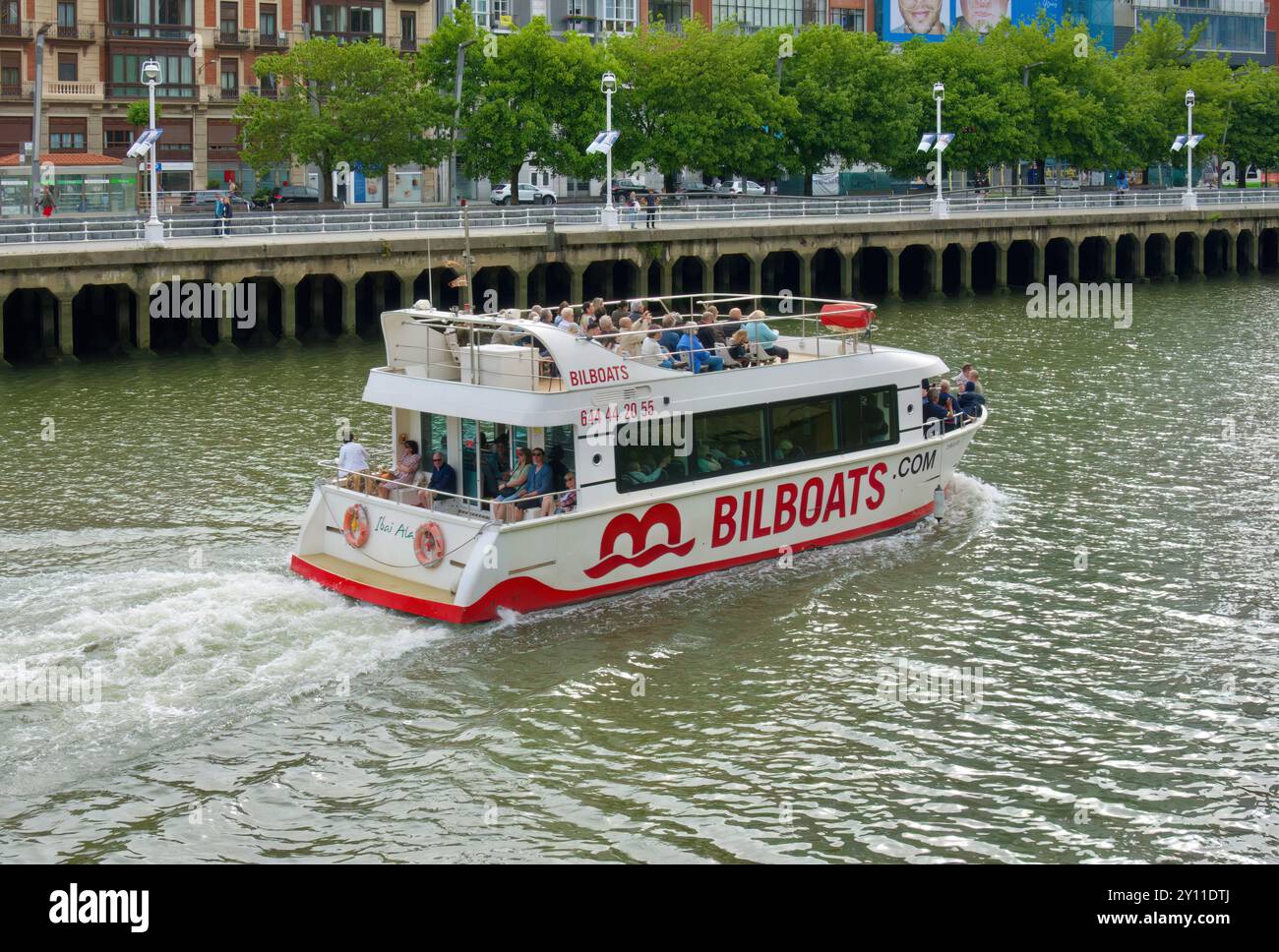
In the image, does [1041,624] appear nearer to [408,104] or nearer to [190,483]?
[190,483]

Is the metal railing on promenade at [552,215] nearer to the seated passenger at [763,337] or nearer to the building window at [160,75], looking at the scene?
the building window at [160,75]

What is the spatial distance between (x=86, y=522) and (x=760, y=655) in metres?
12.0

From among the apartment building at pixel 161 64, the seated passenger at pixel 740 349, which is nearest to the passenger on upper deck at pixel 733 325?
the seated passenger at pixel 740 349

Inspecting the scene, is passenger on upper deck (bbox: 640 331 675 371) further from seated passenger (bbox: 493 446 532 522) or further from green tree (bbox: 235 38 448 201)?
green tree (bbox: 235 38 448 201)

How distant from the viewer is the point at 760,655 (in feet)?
72.3

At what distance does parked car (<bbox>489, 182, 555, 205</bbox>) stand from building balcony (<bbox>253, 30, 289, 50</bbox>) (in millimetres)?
13657

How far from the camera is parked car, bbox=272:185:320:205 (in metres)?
84.4

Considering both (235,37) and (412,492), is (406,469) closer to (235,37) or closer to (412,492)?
(412,492)

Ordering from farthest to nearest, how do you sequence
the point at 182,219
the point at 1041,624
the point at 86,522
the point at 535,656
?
the point at 182,219, the point at 86,522, the point at 1041,624, the point at 535,656

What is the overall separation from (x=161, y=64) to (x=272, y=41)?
6.12m

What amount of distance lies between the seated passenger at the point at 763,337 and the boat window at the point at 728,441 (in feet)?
3.97

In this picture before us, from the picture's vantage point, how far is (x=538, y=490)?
76.7ft

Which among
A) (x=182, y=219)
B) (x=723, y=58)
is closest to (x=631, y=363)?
(x=182, y=219)

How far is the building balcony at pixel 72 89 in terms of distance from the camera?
294 feet
